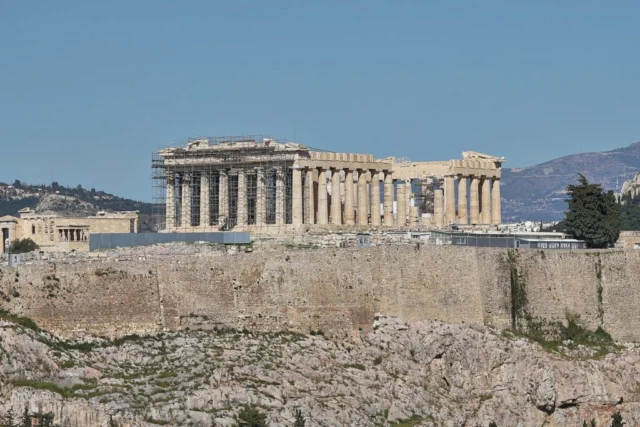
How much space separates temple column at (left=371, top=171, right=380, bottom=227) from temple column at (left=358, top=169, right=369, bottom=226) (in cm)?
67

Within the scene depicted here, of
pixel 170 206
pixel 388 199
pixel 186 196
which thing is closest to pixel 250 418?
pixel 186 196

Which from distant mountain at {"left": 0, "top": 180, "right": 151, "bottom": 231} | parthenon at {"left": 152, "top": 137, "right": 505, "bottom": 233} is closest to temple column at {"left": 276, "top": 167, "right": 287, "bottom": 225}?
parthenon at {"left": 152, "top": 137, "right": 505, "bottom": 233}

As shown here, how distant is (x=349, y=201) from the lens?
108 metres

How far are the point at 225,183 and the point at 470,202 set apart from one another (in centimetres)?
1826

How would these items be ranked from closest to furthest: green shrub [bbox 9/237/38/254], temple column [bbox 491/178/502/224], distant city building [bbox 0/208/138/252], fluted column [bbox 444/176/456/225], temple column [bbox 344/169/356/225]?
green shrub [bbox 9/237/38/254] < distant city building [bbox 0/208/138/252] < temple column [bbox 344/169/356/225] < fluted column [bbox 444/176/456/225] < temple column [bbox 491/178/502/224]

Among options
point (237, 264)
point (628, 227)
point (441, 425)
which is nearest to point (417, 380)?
point (441, 425)

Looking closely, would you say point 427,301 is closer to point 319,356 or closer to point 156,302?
point 319,356

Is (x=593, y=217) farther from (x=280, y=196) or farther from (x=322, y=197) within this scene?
(x=280, y=196)

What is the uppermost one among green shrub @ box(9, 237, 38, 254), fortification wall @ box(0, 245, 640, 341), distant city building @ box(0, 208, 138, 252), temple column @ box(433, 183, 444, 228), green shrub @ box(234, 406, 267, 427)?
temple column @ box(433, 183, 444, 228)

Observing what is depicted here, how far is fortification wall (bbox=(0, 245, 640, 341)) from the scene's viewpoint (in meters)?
81.6

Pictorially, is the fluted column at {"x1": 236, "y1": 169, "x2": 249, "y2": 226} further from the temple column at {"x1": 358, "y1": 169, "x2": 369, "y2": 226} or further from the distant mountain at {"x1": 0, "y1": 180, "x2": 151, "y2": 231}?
the distant mountain at {"x1": 0, "y1": 180, "x2": 151, "y2": 231}

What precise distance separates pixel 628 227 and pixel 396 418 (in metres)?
69.2

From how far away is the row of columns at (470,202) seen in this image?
367ft

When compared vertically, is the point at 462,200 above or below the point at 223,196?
below
